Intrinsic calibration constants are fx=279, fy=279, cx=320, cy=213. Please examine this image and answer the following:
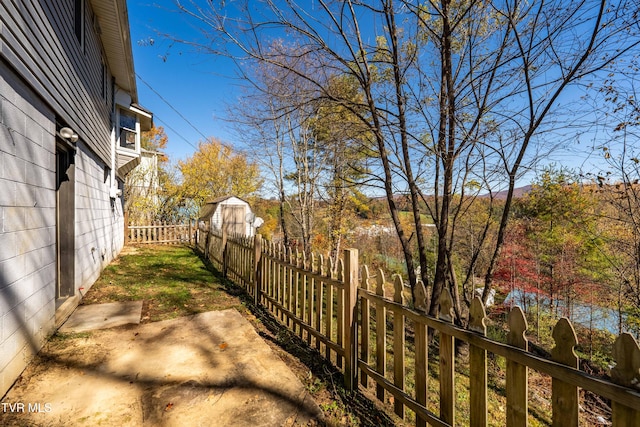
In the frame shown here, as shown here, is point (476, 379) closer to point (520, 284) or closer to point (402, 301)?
point (402, 301)

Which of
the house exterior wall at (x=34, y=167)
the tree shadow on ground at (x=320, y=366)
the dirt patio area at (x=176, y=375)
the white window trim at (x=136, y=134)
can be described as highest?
the white window trim at (x=136, y=134)

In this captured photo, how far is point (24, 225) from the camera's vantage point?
2504 mm

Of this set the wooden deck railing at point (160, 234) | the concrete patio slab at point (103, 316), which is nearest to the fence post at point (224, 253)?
the concrete patio slab at point (103, 316)

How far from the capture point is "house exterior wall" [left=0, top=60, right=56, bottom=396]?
2.18 m

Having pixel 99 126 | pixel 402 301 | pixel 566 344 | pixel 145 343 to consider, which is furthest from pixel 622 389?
pixel 99 126

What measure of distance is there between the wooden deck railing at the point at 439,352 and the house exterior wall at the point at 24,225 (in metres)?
2.43

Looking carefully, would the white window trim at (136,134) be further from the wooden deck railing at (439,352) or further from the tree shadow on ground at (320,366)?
the wooden deck railing at (439,352)

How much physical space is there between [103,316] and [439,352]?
4133 mm

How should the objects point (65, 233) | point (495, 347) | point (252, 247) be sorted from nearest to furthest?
point (495, 347) → point (65, 233) → point (252, 247)

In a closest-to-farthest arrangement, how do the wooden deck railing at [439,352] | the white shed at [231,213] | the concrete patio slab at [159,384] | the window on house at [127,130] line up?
the wooden deck railing at [439,352], the concrete patio slab at [159,384], the window on house at [127,130], the white shed at [231,213]

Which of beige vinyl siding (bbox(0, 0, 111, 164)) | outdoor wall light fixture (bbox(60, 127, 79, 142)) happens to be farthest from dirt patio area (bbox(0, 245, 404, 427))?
beige vinyl siding (bbox(0, 0, 111, 164))

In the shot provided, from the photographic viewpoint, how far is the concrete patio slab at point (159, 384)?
6.29 ft

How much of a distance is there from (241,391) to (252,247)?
2603mm

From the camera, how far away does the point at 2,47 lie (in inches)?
83.6
